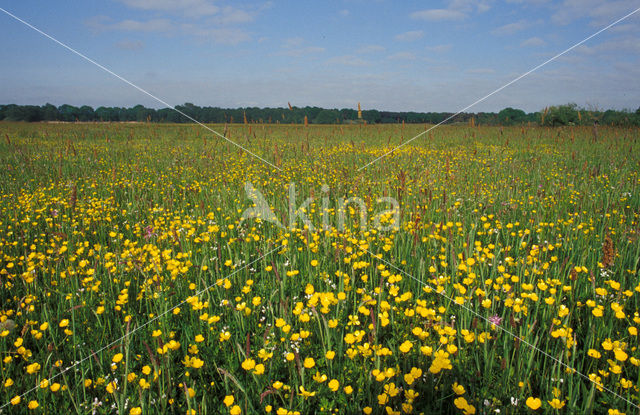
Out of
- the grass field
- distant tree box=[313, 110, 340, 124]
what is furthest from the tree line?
the grass field

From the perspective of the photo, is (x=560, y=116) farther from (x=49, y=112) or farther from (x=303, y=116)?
(x=49, y=112)

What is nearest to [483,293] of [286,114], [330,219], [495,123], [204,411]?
[204,411]

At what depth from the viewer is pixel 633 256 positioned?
2.84 metres

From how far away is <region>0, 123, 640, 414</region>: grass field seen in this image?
1.66 meters

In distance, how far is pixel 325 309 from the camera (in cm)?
200

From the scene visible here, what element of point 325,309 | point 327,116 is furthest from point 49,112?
point 325,309

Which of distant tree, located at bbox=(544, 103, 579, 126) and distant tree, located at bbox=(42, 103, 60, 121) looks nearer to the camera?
distant tree, located at bbox=(42, 103, 60, 121)

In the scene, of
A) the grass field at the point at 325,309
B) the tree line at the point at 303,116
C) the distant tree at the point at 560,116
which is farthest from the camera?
the distant tree at the point at 560,116

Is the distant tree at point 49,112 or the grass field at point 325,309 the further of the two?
the distant tree at point 49,112

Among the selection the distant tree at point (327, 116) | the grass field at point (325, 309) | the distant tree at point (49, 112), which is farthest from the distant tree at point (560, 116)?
the distant tree at point (49, 112)

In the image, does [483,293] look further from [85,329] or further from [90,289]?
[90,289]

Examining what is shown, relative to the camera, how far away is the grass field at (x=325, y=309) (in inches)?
65.3

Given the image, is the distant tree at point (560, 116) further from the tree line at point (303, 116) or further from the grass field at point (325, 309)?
the grass field at point (325, 309)

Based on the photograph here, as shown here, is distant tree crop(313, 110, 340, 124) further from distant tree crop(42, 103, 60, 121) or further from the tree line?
distant tree crop(42, 103, 60, 121)
